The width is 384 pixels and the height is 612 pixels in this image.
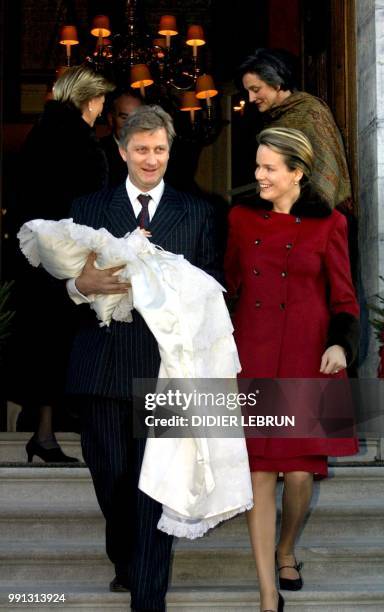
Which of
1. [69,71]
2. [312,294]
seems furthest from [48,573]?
[69,71]

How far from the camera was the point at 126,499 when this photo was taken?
4.00 meters

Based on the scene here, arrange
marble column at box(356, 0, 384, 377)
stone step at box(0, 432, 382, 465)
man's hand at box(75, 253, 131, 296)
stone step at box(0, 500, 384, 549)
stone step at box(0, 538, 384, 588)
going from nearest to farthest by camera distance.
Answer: man's hand at box(75, 253, 131, 296) < stone step at box(0, 538, 384, 588) < stone step at box(0, 500, 384, 549) < stone step at box(0, 432, 382, 465) < marble column at box(356, 0, 384, 377)

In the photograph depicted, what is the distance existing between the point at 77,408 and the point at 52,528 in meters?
0.79

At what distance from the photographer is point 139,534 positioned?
3898 millimetres

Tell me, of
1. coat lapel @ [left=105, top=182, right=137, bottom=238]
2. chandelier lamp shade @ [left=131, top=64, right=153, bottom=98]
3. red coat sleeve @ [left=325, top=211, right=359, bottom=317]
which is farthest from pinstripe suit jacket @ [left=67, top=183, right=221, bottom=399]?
chandelier lamp shade @ [left=131, top=64, right=153, bottom=98]

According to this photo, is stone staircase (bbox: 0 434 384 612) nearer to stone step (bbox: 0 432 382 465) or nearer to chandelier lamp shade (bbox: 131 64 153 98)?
stone step (bbox: 0 432 382 465)

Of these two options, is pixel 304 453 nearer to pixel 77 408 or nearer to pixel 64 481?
pixel 77 408

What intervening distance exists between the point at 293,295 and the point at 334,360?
29cm

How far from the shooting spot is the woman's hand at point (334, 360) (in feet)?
13.3

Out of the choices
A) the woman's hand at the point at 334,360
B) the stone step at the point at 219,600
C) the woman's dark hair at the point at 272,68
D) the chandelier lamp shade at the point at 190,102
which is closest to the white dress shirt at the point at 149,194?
the woman's hand at the point at 334,360

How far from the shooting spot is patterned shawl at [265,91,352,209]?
515cm

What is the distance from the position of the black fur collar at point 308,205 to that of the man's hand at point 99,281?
2.40 ft

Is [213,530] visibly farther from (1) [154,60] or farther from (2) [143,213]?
(1) [154,60]

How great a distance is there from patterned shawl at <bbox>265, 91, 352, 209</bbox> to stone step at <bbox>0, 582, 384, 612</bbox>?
1770mm
